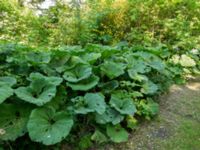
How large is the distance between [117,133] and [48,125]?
755 millimetres

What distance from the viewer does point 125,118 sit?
3.49 m

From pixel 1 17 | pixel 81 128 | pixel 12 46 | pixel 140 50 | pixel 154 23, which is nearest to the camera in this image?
pixel 81 128

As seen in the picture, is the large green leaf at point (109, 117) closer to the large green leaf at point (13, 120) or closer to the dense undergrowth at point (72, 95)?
the dense undergrowth at point (72, 95)

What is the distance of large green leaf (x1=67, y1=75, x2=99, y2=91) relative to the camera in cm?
328

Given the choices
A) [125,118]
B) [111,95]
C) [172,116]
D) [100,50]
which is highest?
[100,50]

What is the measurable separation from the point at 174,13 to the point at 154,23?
528mm

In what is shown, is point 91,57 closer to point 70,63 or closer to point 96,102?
point 70,63

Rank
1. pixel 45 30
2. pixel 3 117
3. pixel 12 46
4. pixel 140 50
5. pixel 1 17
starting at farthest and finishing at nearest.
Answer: pixel 1 17
pixel 45 30
pixel 140 50
pixel 12 46
pixel 3 117

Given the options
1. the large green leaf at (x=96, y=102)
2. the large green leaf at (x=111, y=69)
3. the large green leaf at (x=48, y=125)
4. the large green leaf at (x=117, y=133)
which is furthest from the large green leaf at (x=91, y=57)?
the large green leaf at (x=48, y=125)

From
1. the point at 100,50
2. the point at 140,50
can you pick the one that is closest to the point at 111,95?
the point at 100,50

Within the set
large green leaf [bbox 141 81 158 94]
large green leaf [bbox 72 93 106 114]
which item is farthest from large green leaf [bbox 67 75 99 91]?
large green leaf [bbox 141 81 158 94]

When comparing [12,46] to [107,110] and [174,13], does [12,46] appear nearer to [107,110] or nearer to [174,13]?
[107,110]

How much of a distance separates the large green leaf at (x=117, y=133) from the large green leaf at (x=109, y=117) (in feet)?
0.26

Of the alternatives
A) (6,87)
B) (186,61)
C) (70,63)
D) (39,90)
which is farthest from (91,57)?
(186,61)
